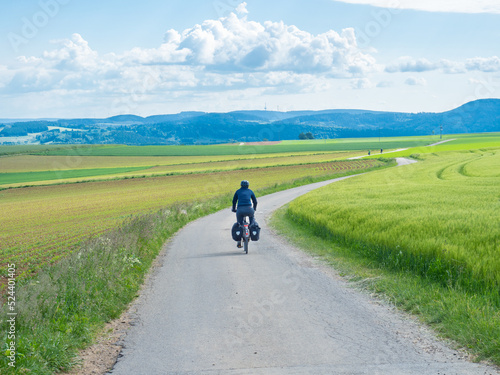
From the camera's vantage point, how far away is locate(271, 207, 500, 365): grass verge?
23.6 feet

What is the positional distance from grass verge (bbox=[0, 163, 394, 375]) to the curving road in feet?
2.12

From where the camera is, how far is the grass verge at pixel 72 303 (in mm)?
6773

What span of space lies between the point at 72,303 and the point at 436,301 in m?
6.97

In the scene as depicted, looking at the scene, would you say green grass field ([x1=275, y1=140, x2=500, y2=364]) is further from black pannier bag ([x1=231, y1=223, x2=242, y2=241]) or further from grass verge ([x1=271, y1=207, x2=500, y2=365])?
black pannier bag ([x1=231, y1=223, x2=242, y2=241])

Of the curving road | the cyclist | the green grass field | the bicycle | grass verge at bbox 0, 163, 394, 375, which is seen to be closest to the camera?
the curving road

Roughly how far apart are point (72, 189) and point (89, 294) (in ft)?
196

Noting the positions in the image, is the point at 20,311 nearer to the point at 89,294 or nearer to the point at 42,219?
the point at 89,294

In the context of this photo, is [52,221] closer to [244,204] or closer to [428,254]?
[244,204]

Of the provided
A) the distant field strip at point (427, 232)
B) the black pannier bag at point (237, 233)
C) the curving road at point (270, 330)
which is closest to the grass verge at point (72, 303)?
the curving road at point (270, 330)

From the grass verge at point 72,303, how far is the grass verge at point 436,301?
558 cm

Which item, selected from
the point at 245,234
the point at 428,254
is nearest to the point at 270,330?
the point at 428,254

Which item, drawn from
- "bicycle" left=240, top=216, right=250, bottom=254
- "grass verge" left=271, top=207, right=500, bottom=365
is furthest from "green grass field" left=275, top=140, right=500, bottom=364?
"bicycle" left=240, top=216, right=250, bottom=254

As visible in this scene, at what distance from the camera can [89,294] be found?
9.99 m

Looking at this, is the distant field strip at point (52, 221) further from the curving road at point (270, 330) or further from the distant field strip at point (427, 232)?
the distant field strip at point (427, 232)
